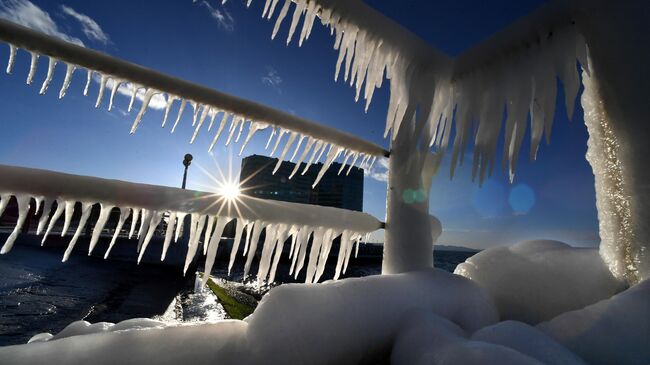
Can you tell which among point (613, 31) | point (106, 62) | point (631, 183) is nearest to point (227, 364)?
point (106, 62)

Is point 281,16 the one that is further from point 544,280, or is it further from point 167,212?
point 544,280

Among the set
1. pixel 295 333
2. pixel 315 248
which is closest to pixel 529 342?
pixel 295 333

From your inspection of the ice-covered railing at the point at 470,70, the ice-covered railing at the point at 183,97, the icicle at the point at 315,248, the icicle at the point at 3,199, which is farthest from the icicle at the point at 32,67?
the icicle at the point at 315,248

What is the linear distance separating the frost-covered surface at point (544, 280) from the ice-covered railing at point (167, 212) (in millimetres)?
857

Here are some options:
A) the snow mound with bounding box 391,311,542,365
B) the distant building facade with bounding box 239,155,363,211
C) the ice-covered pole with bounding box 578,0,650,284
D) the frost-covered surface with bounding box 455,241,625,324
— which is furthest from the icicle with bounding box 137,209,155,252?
the distant building facade with bounding box 239,155,363,211

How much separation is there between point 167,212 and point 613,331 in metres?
1.67

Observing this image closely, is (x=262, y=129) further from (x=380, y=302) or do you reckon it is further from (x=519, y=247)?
(x=519, y=247)

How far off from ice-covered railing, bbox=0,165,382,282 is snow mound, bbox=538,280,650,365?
1.09 m

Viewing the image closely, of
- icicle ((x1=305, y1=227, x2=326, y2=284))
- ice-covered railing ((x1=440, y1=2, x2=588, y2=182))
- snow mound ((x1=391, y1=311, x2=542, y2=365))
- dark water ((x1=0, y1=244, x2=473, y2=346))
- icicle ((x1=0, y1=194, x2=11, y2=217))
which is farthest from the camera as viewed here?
dark water ((x1=0, y1=244, x2=473, y2=346))

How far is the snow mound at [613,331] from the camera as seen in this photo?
3.34 ft

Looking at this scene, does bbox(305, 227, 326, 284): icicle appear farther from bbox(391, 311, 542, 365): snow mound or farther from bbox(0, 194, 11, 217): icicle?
bbox(0, 194, 11, 217): icicle

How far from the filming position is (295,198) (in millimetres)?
100688

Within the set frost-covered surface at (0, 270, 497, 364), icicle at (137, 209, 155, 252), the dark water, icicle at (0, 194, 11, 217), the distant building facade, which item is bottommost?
the dark water

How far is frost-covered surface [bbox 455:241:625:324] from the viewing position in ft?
4.98
